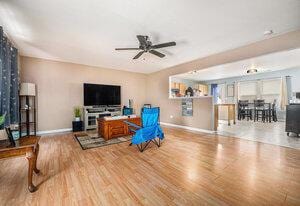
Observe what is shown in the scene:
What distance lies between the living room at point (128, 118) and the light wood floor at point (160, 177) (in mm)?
Result: 14

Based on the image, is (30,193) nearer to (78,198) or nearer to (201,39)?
(78,198)

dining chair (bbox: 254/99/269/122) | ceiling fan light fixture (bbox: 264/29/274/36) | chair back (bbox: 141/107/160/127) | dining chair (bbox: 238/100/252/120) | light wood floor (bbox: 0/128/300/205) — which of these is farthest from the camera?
dining chair (bbox: 238/100/252/120)

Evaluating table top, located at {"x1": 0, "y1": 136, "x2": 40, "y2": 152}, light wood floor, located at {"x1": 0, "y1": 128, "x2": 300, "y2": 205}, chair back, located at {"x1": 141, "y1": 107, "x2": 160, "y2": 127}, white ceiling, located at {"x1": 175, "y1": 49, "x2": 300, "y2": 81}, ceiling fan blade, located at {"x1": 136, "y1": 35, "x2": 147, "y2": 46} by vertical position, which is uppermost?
white ceiling, located at {"x1": 175, "y1": 49, "x2": 300, "y2": 81}

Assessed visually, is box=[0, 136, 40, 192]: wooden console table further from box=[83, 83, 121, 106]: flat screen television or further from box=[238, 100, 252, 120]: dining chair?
box=[238, 100, 252, 120]: dining chair

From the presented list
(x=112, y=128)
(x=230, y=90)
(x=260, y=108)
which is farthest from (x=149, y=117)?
(x=230, y=90)

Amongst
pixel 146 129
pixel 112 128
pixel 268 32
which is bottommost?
pixel 112 128

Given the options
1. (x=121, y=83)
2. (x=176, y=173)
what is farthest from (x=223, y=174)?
(x=121, y=83)

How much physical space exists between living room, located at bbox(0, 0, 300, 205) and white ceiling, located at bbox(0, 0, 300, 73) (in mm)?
22

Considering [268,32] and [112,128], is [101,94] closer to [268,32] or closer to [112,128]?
[112,128]

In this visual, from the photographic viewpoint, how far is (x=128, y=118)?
4078mm

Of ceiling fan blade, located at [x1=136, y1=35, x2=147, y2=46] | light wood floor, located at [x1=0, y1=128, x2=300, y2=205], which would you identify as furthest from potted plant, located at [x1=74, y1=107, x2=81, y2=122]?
ceiling fan blade, located at [x1=136, y1=35, x2=147, y2=46]

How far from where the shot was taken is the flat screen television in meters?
5.10

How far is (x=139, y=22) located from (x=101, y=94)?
3.59 m

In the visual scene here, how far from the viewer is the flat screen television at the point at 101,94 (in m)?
5.10
